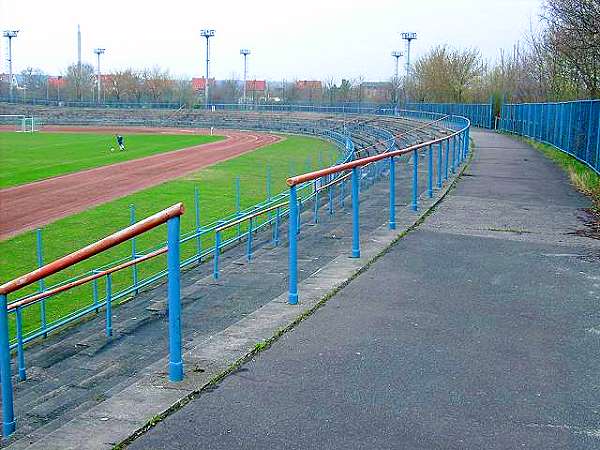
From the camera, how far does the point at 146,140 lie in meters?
61.0

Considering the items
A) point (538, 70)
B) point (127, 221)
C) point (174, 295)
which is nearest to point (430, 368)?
point (174, 295)

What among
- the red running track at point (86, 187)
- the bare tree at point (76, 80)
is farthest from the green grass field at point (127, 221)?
the bare tree at point (76, 80)

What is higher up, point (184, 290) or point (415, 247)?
point (415, 247)

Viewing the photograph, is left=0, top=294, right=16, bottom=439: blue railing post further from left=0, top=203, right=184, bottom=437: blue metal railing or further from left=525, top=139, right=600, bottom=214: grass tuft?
left=525, top=139, right=600, bottom=214: grass tuft

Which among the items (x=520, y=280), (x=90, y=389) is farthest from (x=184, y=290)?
(x=520, y=280)

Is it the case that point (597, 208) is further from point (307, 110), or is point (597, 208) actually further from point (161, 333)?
point (307, 110)

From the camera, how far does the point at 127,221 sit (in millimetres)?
22156

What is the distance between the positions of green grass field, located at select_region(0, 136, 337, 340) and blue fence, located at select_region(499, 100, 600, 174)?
10170 mm

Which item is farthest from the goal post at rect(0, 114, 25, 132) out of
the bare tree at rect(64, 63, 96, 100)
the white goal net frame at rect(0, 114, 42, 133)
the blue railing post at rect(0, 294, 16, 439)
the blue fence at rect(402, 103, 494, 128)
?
the blue railing post at rect(0, 294, 16, 439)

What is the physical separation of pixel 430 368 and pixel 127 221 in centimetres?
1808

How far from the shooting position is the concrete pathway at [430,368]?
415cm

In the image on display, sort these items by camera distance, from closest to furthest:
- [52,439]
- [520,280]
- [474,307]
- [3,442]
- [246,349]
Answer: [52,439]
[3,442]
[246,349]
[474,307]
[520,280]

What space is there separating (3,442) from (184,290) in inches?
256

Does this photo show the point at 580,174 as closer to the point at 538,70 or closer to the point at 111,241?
the point at 111,241
